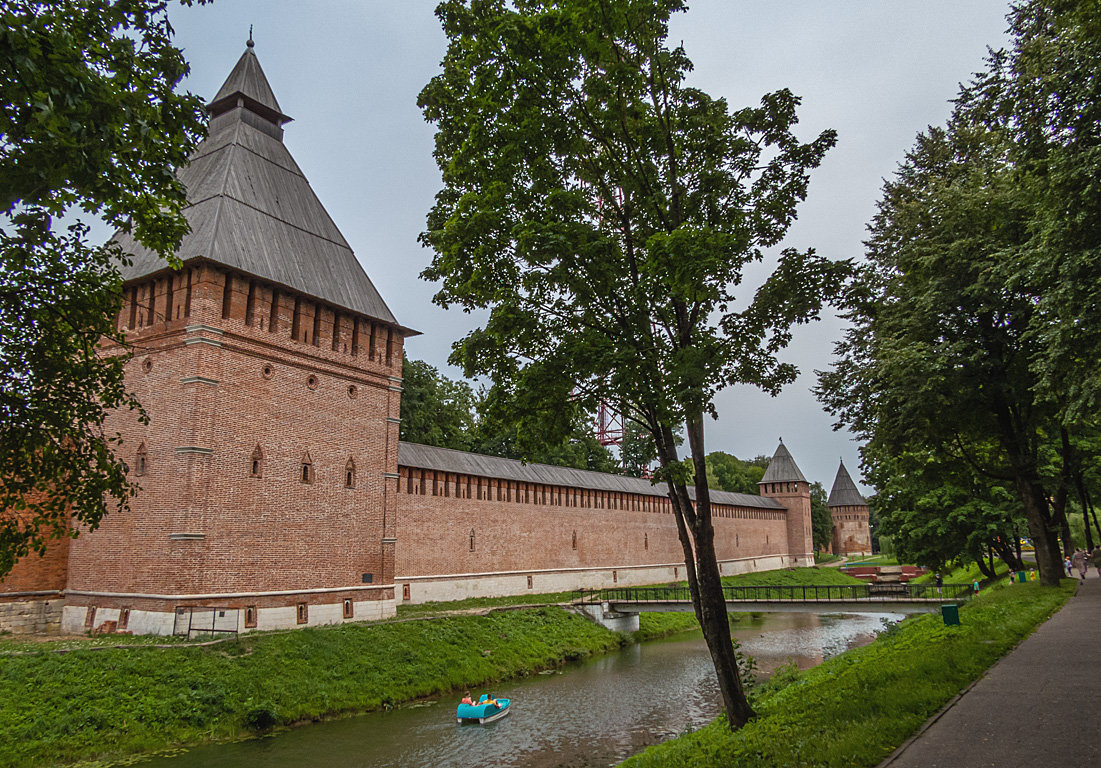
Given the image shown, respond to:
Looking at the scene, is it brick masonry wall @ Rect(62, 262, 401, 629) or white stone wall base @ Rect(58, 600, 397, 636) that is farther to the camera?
brick masonry wall @ Rect(62, 262, 401, 629)

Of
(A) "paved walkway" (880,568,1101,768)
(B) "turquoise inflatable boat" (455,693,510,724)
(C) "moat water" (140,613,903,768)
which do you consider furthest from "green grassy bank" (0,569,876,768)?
(A) "paved walkway" (880,568,1101,768)

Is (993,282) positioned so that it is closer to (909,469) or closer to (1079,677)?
(909,469)

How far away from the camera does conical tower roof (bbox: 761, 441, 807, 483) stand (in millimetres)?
58219

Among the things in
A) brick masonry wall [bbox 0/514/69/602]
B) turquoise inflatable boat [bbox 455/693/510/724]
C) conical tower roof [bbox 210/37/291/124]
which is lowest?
turquoise inflatable boat [bbox 455/693/510/724]

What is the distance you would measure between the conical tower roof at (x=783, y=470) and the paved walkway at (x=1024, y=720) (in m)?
50.0

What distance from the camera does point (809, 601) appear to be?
74.4 feet

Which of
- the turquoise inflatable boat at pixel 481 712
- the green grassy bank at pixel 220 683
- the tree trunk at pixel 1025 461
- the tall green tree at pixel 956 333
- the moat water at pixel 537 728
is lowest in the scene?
the moat water at pixel 537 728

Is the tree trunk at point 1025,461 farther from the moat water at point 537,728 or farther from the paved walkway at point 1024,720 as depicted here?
the paved walkway at point 1024,720

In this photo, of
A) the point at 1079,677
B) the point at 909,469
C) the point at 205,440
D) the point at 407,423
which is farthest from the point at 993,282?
the point at 407,423

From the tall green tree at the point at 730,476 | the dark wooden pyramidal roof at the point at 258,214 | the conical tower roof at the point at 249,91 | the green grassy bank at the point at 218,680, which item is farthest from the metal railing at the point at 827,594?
the tall green tree at the point at 730,476

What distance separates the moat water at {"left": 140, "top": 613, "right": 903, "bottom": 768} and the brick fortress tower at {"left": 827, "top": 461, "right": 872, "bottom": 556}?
191 feet

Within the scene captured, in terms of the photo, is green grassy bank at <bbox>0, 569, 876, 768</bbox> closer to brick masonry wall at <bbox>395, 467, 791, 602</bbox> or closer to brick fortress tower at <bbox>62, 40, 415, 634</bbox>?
brick fortress tower at <bbox>62, 40, 415, 634</bbox>

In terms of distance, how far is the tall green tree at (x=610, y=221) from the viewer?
307 inches

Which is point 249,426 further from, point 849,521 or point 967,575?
point 849,521
